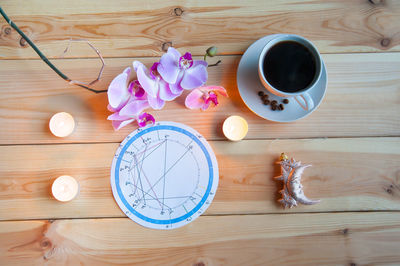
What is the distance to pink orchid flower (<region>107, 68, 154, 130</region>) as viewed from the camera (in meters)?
0.51

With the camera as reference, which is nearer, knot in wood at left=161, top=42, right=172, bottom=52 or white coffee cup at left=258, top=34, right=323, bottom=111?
white coffee cup at left=258, top=34, right=323, bottom=111

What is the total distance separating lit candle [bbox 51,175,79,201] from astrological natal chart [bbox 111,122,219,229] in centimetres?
7

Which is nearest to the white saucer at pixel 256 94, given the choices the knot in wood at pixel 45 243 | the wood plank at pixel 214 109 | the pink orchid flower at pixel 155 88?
the wood plank at pixel 214 109

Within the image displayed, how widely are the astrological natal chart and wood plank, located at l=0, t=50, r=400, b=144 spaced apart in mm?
26

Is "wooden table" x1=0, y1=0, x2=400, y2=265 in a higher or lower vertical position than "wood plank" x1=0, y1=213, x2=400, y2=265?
higher

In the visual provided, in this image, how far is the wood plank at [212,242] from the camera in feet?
1.80

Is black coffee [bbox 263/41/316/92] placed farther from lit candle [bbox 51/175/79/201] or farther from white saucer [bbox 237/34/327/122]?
lit candle [bbox 51/175/79/201]

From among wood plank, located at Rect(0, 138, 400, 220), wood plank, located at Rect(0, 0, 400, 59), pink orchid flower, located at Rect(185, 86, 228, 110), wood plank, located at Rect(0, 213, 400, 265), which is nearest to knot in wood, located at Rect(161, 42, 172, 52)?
wood plank, located at Rect(0, 0, 400, 59)

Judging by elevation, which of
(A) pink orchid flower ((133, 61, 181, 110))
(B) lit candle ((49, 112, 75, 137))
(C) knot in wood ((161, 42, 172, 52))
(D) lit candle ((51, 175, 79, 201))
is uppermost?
(C) knot in wood ((161, 42, 172, 52))

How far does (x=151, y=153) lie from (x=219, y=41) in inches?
10.2

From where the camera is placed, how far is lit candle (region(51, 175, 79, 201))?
0.54m

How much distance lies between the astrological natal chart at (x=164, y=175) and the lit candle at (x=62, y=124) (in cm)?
10

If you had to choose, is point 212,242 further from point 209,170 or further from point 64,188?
point 64,188

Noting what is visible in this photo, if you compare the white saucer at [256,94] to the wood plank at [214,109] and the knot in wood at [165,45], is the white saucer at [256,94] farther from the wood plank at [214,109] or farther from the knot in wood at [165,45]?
the knot in wood at [165,45]
